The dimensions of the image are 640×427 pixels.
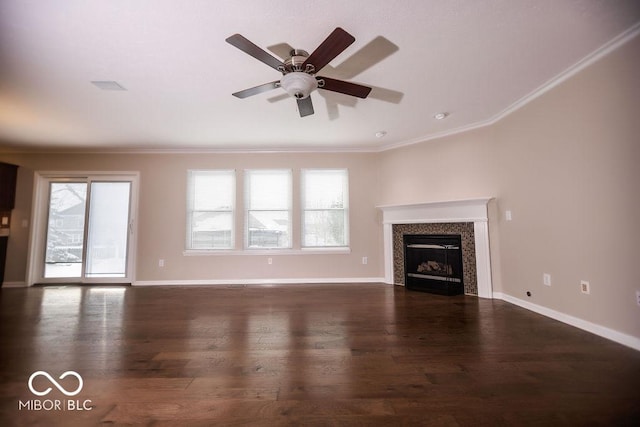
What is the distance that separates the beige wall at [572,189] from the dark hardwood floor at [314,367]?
0.41m

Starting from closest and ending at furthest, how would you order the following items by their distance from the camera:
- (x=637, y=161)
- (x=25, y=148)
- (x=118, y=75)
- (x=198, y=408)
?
(x=198, y=408), (x=637, y=161), (x=118, y=75), (x=25, y=148)

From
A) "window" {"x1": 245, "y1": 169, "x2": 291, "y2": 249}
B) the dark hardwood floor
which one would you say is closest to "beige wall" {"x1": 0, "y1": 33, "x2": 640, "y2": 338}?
"window" {"x1": 245, "y1": 169, "x2": 291, "y2": 249}

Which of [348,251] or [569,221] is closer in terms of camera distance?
[569,221]

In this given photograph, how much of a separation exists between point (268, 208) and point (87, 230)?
3.21 meters

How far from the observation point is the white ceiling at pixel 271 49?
6.03ft

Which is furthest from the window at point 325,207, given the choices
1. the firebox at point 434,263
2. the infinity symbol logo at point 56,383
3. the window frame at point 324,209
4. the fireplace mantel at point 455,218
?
the infinity symbol logo at point 56,383

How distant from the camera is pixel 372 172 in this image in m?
4.88

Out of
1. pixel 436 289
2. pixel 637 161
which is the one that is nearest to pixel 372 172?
pixel 436 289

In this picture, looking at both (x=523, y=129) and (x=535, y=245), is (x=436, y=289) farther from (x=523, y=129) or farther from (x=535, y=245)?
(x=523, y=129)

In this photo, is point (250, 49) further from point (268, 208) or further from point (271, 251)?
point (271, 251)

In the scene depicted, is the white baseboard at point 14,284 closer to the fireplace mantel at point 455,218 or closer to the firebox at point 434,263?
the fireplace mantel at point 455,218

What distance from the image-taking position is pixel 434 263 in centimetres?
416

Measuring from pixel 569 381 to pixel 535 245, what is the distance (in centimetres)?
178

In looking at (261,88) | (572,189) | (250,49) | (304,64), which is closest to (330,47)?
(304,64)
